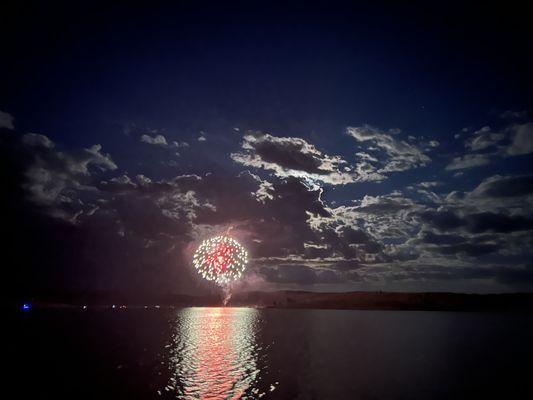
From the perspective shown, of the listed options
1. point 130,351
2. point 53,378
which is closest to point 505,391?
point 53,378

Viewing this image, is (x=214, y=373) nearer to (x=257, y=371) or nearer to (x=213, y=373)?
(x=213, y=373)

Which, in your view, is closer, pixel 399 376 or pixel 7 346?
pixel 399 376

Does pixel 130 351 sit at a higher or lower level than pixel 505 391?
higher

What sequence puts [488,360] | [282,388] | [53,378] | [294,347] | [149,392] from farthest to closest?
[294,347], [488,360], [53,378], [282,388], [149,392]

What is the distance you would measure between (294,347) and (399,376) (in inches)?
1684

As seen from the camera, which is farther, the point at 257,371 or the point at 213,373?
the point at 257,371

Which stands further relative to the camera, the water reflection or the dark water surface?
the dark water surface

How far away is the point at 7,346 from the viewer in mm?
89562

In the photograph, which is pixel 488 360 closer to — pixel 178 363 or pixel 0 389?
pixel 178 363

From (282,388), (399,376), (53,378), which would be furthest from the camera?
(399,376)

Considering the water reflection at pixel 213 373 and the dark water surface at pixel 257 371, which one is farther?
the dark water surface at pixel 257 371

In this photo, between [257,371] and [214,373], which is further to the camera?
[257,371]

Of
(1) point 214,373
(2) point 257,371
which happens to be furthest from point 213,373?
(2) point 257,371

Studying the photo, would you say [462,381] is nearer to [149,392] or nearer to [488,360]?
[488,360]
